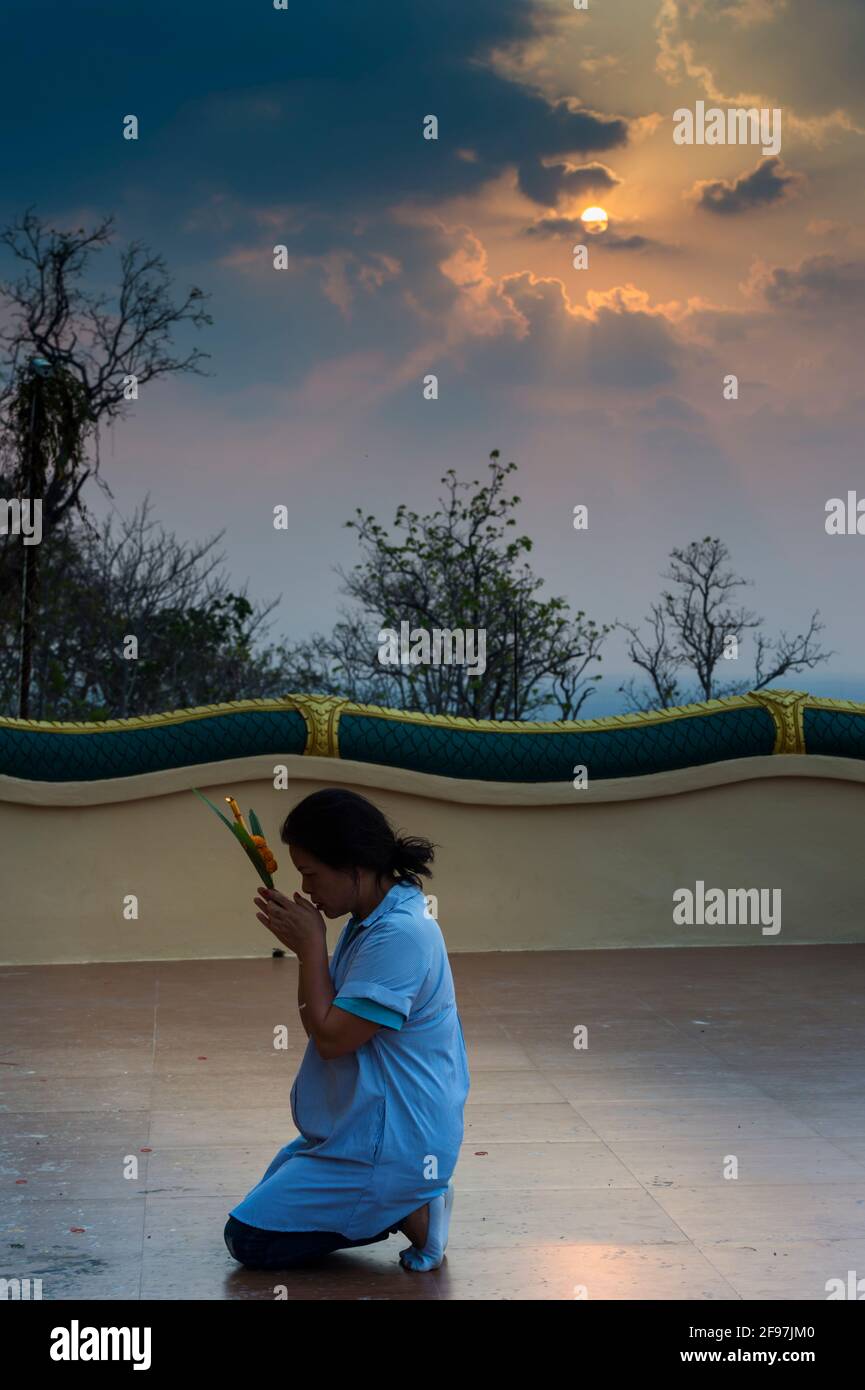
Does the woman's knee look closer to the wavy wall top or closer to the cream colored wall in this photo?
the cream colored wall

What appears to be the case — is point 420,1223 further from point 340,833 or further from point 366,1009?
point 340,833

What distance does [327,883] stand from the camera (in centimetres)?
371

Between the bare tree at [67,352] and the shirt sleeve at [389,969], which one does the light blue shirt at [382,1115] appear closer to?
the shirt sleeve at [389,969]

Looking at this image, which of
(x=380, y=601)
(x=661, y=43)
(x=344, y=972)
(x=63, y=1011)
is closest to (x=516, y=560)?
(x=380, y=601)

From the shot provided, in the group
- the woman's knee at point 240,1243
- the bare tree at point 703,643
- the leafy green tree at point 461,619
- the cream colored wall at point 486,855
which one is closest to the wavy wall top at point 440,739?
the cream colored wall at point 486,855

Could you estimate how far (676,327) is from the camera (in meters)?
16.8

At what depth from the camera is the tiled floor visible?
3.72m

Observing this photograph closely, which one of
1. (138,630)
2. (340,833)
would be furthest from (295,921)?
(138,630)

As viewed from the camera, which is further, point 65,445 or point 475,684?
point 65,445

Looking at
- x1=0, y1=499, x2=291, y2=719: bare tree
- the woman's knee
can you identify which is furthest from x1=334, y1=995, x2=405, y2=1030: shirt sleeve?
x1=0, y1=499, x2=291, y2=719: bare tree

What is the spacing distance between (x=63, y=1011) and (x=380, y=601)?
8900 mm

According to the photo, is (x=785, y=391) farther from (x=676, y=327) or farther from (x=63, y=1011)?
(x=63, y=1011)

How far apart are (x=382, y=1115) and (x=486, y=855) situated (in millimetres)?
4175

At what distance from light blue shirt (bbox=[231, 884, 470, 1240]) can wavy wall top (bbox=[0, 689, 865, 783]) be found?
13.1ft
